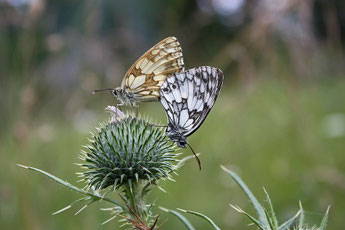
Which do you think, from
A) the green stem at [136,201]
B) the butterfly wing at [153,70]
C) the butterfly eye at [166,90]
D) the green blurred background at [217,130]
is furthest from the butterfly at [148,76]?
the green blurred background at [217,130]

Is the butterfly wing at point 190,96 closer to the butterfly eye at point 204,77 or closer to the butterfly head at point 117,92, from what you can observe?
the butterfly eye at point 204,77

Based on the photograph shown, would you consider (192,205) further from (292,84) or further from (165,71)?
(165,71)

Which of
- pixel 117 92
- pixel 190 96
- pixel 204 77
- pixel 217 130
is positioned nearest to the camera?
pixel 204 77

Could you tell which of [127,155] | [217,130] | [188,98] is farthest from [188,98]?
[217,130]

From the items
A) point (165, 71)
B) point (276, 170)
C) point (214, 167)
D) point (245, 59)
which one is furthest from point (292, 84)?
point (165, 71)

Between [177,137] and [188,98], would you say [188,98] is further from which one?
[177,137]
